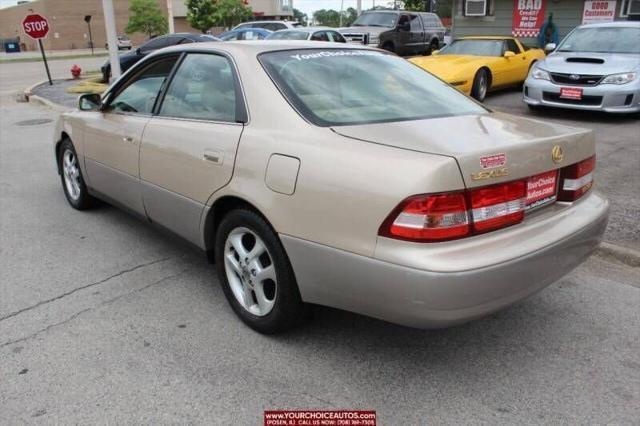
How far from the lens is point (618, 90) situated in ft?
28.0

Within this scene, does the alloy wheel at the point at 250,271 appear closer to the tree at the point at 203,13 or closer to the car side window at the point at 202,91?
the car side window at the point at 202,91

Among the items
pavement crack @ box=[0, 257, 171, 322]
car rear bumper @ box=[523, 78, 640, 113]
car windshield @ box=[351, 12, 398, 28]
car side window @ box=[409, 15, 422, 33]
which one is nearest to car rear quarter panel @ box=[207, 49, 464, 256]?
pavement crack @ box=[0, 257, 171, 322]

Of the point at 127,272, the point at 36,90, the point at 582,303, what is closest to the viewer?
the point at 582,303

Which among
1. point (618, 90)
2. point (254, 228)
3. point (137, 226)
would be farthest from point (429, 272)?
point (618, 90)

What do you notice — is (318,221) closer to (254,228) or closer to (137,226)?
(254,228)

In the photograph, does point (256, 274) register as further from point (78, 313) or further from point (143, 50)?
point (143, 50)

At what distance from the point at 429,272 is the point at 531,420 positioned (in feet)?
2.68

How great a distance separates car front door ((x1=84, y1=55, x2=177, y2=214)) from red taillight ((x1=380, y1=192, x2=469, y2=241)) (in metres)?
2.22

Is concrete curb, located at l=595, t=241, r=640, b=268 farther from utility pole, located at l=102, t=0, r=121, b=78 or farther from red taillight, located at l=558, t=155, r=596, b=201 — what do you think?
utility pole, located at l=102, t=0, r=121, b=78

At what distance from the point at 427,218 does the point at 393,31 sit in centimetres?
1848

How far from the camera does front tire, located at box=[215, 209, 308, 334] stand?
2777 mm

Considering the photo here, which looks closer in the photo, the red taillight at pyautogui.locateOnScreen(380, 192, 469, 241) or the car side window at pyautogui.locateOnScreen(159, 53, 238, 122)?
the red taillight at pyautogui.locateOnScreen(380, 192, 469, 241)

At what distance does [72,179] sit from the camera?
5250 mm

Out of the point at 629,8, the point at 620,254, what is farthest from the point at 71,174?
the point at 629,8
